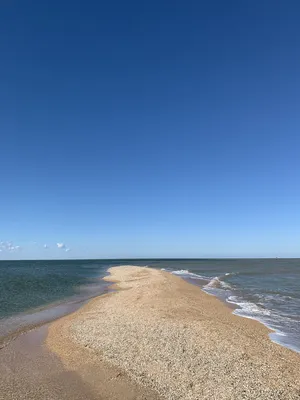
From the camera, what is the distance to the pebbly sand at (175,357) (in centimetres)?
1030

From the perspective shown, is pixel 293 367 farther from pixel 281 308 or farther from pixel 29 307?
pixel 29 307

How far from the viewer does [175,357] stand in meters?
12.8

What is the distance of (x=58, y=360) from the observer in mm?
13812

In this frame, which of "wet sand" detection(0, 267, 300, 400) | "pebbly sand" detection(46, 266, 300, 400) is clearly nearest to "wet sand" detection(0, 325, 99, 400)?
"wet sand" detection(0, 267, 300, 400)

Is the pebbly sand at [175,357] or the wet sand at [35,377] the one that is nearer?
the pebbly sand at [175,357]

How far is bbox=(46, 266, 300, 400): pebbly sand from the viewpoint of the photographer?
1030cm

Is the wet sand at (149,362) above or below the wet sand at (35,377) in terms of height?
above

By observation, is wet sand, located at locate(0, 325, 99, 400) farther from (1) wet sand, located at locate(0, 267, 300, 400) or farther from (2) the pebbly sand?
(2) the pebbly sand

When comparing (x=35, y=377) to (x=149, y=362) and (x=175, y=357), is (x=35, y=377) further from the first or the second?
(x=175, y=357)

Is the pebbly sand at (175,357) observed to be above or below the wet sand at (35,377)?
Result: above

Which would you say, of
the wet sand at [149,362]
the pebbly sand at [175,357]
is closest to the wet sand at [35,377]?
the wet sand at [149,362]

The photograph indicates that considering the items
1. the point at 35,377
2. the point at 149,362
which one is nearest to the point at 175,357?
the point at 149,362

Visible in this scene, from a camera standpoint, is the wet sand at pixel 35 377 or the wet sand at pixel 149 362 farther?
the wet sand at pixel 35 377

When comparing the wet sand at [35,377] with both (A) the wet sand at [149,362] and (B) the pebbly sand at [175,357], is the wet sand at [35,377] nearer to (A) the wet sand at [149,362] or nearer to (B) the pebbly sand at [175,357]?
(A) the wet sand at [149,362]
